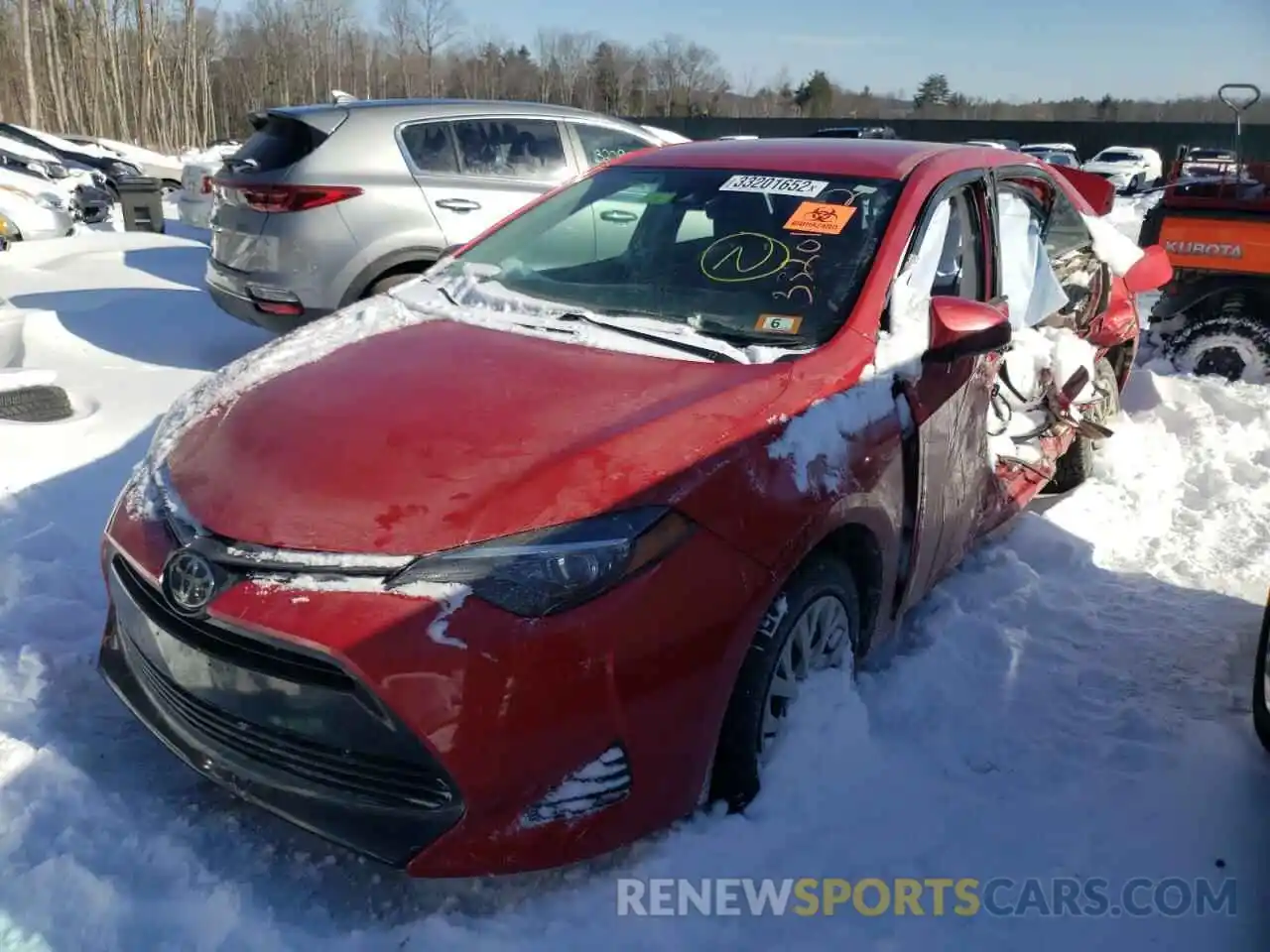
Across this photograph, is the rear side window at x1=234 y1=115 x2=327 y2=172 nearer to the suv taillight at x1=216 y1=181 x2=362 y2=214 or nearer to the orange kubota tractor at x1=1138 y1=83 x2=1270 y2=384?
the suv taillight at x1=216 y1=181 x2=362 y2=214

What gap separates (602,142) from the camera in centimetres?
760

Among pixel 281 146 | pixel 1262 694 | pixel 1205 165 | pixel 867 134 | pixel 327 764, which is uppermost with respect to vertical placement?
pixel 867 134

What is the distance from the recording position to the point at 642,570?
7.10ft

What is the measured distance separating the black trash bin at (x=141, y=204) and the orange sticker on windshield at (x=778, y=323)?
1383 centimetres

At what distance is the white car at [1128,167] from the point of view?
2636 cm

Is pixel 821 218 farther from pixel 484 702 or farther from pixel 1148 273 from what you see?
pixel 1148 273

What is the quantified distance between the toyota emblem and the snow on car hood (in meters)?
0.09

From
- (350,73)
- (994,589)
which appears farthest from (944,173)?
(350,73)

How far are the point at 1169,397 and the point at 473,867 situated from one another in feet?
19.1

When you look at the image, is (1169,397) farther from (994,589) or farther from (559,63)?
(559,63)

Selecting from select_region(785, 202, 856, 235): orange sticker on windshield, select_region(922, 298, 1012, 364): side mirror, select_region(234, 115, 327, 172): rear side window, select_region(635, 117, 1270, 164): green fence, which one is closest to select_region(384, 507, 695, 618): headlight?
select_region(922, 298, 1012, 364): side mirror

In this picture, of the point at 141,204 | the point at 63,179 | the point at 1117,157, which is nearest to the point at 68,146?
the point at 63,179

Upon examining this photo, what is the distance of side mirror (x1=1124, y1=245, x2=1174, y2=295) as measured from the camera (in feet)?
17.9

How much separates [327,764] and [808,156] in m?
2.66
